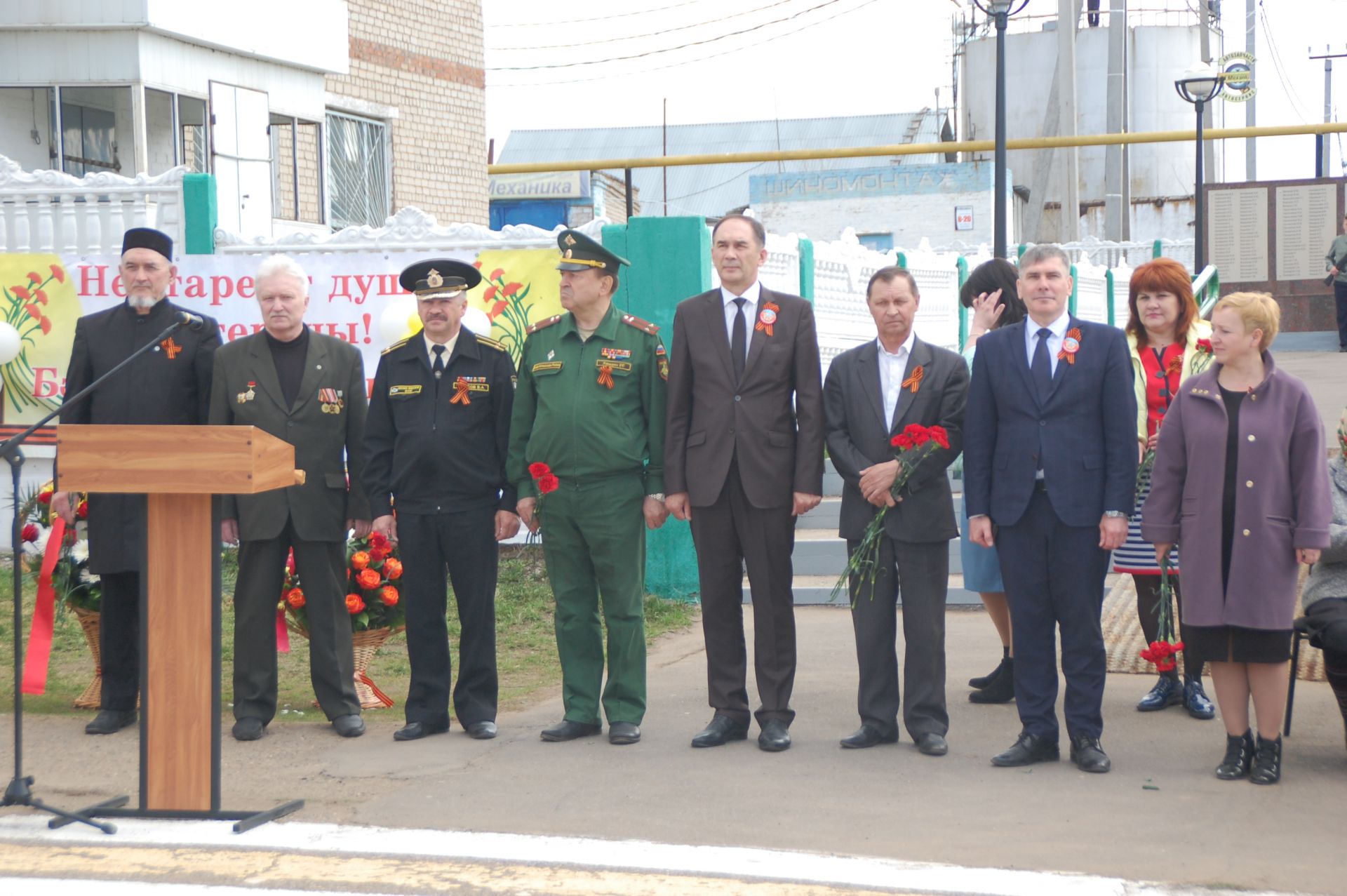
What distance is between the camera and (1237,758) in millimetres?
5176

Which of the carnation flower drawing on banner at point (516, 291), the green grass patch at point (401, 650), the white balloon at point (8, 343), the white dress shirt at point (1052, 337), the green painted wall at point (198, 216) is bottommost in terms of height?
the green grass patch at point (401, 650)

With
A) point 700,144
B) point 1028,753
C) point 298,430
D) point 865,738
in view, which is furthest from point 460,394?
point 700,144

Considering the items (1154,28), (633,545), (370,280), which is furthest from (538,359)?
(1154,28)

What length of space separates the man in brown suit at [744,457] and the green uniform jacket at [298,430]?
1422mm

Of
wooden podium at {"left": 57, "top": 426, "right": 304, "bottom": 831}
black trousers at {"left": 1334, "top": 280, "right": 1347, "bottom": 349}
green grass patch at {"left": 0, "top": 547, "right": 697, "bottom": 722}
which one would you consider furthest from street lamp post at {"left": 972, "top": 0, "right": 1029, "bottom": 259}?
black trousers at {"left": 1334, "top": 280, "right": 1347, "bottom": 349}

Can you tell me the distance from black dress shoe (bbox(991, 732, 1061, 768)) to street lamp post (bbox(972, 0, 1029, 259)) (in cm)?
678

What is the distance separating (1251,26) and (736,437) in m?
37.9

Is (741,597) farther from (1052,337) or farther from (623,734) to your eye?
(1052,337)

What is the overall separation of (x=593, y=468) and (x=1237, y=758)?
2.60m

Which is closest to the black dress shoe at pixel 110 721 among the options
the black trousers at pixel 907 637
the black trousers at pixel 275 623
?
the black trousers at pixel 275 623

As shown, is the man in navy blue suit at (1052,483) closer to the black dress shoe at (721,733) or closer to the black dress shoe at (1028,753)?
the black dress shoe at (1028,753)

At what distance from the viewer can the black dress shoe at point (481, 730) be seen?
5.91 m

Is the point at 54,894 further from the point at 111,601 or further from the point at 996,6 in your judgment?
the point at 996,6

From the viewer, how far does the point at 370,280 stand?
33.1 feet
